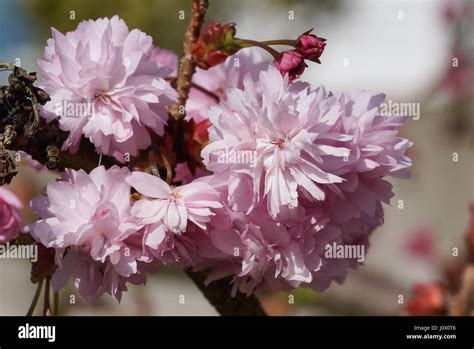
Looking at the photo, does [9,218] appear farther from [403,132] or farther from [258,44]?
[403,132]

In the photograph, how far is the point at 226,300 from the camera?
0.77 meters

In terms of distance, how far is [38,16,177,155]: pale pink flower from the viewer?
632 millimetres

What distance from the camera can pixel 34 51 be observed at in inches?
118

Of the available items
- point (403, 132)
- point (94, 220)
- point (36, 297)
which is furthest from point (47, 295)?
point (403, 132)

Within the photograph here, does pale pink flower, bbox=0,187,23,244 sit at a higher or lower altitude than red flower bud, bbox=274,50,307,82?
lower

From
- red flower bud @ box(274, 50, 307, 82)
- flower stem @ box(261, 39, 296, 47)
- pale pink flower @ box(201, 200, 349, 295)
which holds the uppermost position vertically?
flower stem @ box(261, 39, 296, 47)

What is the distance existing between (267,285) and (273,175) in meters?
0.15

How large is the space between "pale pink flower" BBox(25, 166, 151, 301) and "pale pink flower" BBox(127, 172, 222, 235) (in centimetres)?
1

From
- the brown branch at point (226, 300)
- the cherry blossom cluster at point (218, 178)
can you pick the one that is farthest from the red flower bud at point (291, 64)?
the brown branch at point (226, 300)

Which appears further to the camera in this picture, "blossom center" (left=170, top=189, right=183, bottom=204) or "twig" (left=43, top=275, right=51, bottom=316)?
"twig" (left=43, top=275, right=51, bottom=316)

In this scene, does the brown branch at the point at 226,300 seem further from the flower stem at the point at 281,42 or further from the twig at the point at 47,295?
the flower stem at the point at 281,42

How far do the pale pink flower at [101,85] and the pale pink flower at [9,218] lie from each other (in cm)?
9

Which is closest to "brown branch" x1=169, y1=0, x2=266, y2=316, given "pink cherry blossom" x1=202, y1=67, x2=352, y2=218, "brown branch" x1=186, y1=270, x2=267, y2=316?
"brown branch" x1=186, y1=270, x2=267, y2=316

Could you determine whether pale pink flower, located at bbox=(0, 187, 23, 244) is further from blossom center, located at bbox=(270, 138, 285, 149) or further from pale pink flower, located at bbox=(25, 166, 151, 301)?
blossom center, located at bbox=(270, 138, 285, 149)
